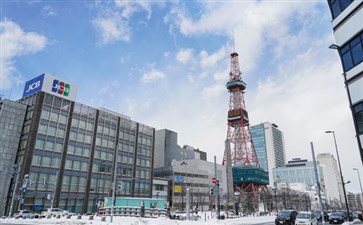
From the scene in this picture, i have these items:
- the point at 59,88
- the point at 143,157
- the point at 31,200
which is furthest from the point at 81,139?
the point at 143,157

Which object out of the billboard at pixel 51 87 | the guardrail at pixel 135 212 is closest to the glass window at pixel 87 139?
the billboard at pixel 51 87

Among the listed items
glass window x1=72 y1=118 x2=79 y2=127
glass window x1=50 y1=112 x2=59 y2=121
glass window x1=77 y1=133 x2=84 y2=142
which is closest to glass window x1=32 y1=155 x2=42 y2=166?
glass window x1=50 y1=112 x2=59 y2=121

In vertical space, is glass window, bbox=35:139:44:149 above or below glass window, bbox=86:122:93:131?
below

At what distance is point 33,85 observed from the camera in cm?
6612

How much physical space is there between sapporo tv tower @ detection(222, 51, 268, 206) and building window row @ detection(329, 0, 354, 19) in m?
95.7

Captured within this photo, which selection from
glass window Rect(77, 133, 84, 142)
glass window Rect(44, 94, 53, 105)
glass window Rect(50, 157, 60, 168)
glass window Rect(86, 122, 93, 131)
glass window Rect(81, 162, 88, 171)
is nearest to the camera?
glass window Rect(50, 157, 60, 168)

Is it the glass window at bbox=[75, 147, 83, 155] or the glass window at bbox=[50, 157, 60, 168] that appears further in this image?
the glass window at bbox=[75, 147, 83, 155]

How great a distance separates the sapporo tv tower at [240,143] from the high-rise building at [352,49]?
96.6 metres

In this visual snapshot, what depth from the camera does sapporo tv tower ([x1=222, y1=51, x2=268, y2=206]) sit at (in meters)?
122

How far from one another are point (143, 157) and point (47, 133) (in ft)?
102

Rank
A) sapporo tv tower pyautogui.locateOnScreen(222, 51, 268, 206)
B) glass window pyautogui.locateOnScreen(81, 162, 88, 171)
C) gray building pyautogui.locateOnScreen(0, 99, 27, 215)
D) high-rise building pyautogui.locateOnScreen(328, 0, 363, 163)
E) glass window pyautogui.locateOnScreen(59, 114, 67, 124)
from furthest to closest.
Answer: sapporo tv tower pyautogui.locateOnScreen(222, 51, 268, 206) < glass window pyautogui.locateOnScreen(81, 162, 88, 171) < glass window pyautogui.locateOnScreen(59, 114, 67, 124) < gray building pyautogui.locateOnScreen(0, 99, 27, 215) < high-rise building pyautogui.locateOnScreen(328, 0, 363, 163)

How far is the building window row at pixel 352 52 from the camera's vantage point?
70.0ft

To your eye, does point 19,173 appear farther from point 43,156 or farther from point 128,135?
point 128,135

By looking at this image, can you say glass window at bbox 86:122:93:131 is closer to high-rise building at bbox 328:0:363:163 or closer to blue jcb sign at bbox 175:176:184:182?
blue jcb sign at bbox 175:176:184:182
